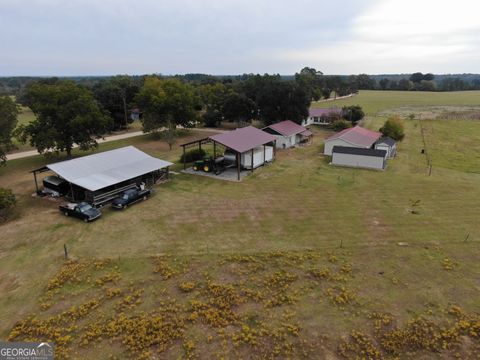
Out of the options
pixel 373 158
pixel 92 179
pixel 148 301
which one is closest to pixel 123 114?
pixel 92 179

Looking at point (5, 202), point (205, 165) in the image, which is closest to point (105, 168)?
point (5, 202)

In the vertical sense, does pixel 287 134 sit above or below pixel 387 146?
above

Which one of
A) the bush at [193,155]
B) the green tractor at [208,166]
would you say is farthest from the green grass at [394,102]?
the green tractor at [208,166]

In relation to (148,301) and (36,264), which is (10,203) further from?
(148,301)

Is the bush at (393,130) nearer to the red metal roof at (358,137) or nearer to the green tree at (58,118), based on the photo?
the red metal roof at (358,137)

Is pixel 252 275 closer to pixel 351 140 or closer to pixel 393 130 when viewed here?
pixel 351 140

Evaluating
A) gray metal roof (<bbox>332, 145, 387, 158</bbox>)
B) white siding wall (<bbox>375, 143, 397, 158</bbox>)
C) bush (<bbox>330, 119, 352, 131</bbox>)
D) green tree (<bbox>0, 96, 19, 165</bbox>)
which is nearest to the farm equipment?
gray metal roof (<bbox>332, 145, 387, 158</bbox>)

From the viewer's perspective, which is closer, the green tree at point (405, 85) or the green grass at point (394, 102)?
the green grass at point (394, 102)
